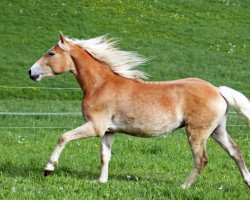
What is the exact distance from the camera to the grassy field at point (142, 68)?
9430mm

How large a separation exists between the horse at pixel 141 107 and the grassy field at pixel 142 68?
0.52m

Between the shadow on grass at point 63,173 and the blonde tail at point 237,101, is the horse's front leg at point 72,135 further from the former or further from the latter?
the blonde tail at point 237,101

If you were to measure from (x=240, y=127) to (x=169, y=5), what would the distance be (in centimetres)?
2415

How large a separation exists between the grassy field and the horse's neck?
1.32 meters

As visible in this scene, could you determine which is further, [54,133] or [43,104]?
[43,104]

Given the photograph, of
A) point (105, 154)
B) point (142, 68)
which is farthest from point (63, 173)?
point (142, 68)

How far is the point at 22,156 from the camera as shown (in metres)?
12.0

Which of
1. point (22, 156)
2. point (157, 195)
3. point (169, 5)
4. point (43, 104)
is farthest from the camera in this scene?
point (169, 5)

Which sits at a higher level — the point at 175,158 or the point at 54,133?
the point at 175,158

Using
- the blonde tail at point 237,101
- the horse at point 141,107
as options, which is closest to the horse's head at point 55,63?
the horse at point 141,107

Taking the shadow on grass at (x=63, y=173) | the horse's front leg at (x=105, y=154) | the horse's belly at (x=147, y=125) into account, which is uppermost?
the horse's belly at (x=147, y=125)

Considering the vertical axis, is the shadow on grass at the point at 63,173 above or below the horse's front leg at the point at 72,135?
below

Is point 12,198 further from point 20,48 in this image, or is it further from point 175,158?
point 20,48

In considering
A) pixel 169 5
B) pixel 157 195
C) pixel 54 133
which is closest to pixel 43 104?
pixel 54 133
